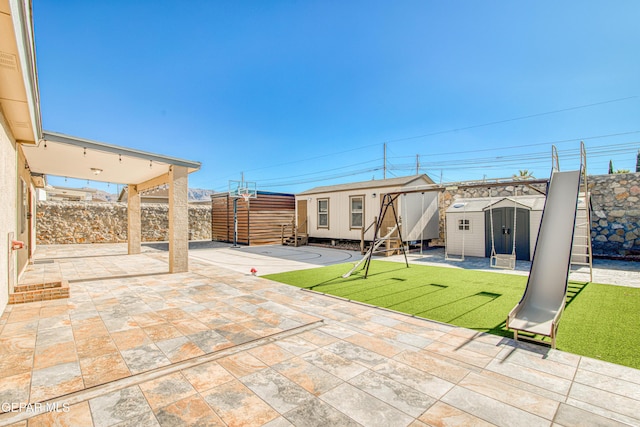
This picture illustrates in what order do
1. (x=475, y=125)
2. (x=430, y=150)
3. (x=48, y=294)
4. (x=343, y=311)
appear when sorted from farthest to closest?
(x=430, y=150) → (x=475, y=125) → (x=48, y=294) → (x=343, y=311)

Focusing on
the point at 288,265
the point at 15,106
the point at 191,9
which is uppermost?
the point at 191,9

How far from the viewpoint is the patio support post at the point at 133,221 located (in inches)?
421

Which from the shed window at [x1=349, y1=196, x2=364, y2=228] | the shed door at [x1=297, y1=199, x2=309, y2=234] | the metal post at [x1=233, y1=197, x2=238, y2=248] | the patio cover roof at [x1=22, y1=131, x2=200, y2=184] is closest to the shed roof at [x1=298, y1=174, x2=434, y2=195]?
the shed window at [x1=349, y1=196, x2=364, y2=228]

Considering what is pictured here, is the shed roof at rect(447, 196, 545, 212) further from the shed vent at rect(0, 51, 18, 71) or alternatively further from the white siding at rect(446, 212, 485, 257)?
the shed vent at rect(0, 51, 18, 71)

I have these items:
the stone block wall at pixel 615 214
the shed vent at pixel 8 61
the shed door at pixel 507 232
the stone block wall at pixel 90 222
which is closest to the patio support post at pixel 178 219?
the shed vent at pixel 8 61

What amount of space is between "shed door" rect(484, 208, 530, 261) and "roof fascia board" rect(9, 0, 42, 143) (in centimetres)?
1132

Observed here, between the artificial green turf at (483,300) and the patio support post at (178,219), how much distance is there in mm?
2447

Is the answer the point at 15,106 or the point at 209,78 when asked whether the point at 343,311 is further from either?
the point at 209,78

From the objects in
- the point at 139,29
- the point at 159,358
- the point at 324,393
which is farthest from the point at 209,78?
the point at 324,393

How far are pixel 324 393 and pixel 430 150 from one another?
1142 inches

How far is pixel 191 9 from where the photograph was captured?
7730 mm

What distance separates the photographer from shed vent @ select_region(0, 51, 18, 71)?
2.56 meters

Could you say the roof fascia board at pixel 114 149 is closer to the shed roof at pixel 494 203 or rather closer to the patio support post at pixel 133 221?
the patio support post at pixel 133 221

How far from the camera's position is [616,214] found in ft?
31.6
